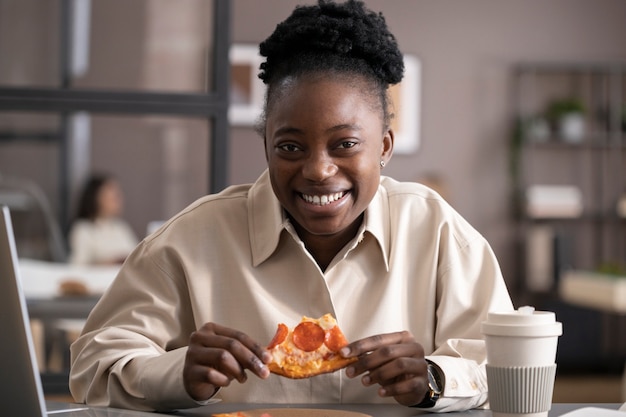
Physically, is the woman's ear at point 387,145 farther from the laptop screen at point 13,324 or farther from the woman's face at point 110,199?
the woman's face at point 110,199

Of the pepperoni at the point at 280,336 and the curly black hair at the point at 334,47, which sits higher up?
the curly black hair at the point at 334,47

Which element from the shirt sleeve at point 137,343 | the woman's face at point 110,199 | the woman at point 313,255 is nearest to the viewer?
the shirt sleeve at point 137,343

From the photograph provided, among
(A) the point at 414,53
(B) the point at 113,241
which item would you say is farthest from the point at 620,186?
(B) the point at 113,241

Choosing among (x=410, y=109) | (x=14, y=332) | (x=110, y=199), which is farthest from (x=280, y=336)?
(x=410, y=109)

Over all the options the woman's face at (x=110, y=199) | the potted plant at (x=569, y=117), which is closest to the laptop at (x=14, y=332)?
the woman's face at (x=110, y=199)

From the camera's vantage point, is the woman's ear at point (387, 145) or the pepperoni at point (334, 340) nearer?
the pepperoni at point (334, 340)

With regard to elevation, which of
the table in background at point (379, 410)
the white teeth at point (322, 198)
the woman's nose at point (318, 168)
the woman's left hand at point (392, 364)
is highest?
the woman's nose at point (318, 168)

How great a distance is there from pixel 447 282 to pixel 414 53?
553 centimetres

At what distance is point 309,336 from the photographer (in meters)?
1.43

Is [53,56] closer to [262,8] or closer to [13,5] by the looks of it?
[13,5]

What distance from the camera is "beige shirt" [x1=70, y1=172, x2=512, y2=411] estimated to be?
1659 millimetres

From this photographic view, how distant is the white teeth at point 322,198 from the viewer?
160 centimetres

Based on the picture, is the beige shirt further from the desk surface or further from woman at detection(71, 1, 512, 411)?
the desk surface

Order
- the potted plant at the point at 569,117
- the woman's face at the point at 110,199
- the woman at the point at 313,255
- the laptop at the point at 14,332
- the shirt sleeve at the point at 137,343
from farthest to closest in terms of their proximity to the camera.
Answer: the potted plant at the point at 569,117 < the woman's face at the point at 110,199 < the woman at the point at 313,255 < the shirt sleeve at the point at 137,343 < the laptop at the point at 14,332
